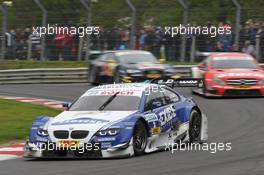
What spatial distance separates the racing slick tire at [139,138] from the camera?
11758mm

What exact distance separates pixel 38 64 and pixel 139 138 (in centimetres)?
1984

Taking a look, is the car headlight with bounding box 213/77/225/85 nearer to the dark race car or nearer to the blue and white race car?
the dark race car

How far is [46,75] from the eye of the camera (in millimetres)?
29375

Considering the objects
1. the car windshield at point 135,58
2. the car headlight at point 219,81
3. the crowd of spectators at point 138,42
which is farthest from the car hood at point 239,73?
the crowd of spectators at point 138,42

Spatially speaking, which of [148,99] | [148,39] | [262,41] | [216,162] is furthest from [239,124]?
[148,39]

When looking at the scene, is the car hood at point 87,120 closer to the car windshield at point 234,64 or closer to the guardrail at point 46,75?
the car windshield at point 234,64

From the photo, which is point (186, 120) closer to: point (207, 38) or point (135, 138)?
point (135, 138)

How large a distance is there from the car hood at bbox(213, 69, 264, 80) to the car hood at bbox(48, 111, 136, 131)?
10221 millimetres

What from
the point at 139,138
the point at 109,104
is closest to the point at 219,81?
the point at 109,104

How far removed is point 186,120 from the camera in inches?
529

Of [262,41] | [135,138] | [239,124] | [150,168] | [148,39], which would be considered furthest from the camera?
[148,39]

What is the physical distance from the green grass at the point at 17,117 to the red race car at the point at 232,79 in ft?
16.7

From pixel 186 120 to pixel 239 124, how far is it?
323cm

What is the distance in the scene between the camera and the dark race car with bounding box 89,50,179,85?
25250 mm
